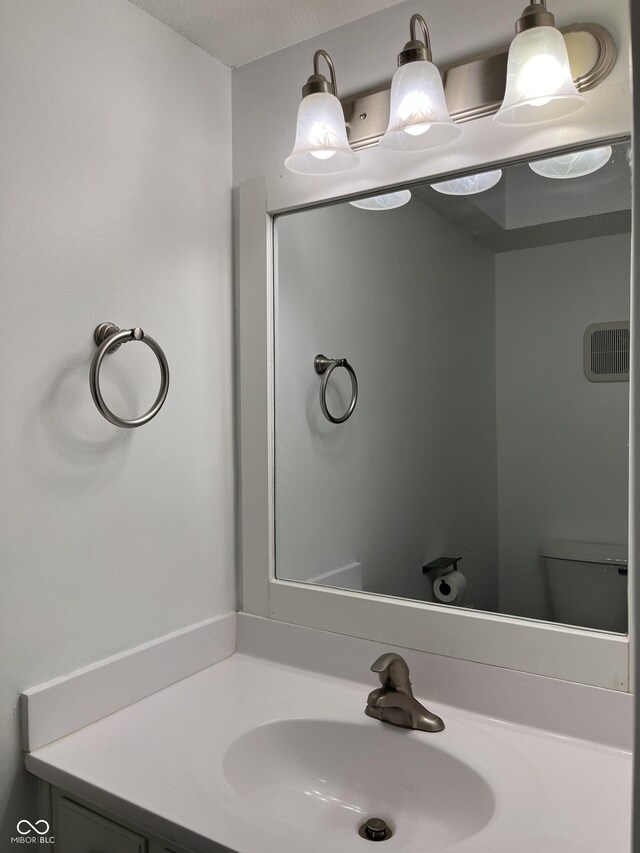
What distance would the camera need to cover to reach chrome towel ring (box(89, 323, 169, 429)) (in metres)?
1.15

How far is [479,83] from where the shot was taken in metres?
1.21

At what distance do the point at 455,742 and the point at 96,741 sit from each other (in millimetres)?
618

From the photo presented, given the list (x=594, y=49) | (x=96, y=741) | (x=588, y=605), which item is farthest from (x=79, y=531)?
(x=594, y=49)

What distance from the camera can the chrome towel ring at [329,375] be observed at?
143cm

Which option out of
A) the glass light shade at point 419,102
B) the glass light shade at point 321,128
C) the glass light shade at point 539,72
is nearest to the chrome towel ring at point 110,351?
the glass light shade at point 321,128

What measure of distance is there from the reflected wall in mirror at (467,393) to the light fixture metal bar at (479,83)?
12 centimetres

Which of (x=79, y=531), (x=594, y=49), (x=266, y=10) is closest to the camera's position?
(x=594, y=49)

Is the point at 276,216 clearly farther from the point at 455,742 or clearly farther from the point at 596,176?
the point at 455,742

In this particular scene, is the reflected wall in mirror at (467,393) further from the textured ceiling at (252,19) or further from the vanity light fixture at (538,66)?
the textured ceiling at (252,19)

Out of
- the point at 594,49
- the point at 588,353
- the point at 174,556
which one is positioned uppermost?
the point at 594,49

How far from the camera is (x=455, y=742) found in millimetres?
1125

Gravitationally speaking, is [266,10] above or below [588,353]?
above

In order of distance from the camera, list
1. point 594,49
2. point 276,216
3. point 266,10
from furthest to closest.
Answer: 1. point 276,216
2. point 266,10
3. point 594,49

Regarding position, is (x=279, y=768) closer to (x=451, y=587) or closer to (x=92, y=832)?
(x=92, y=832)
